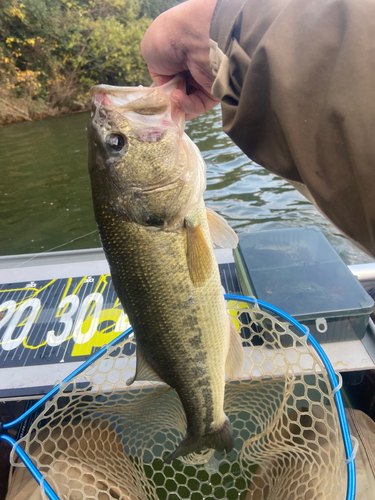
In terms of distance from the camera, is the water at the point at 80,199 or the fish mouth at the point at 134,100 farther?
the water at the point at 80,199

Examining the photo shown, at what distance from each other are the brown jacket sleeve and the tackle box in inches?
41.8

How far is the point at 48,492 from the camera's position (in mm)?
1339

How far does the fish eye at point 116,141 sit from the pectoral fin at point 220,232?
48 cm

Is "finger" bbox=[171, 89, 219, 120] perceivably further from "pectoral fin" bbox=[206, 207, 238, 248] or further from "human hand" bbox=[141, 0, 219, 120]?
"pectoral fin" bbox=[206, 207, 238, 248]

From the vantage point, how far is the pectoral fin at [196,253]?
1391 mm

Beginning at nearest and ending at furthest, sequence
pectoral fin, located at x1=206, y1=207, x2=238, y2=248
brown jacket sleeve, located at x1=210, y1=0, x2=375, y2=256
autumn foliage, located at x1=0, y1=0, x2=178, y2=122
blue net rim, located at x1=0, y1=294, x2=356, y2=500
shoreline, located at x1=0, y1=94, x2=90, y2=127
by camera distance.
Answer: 1. brown jacket sleeve, located at x1=210, y1=0, x2=375, y2=256
2. blue net rim, located at x1=0, y1=294, x2=356, y2=500
3. pectoral fin, located at x1=206, y1=207, x2=238, y2=248
4. shoreline, located at x1=0, y1=94, x2=90, y2=127
5. autumn foliage, located at x1=0, y1=0, x2=178, y2=122

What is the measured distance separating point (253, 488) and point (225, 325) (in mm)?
1255

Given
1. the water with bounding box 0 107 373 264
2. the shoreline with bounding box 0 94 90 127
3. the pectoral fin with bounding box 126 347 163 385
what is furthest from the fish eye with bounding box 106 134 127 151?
the shoreline with bounding box 0 94 90 127

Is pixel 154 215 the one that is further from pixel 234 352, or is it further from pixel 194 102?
pixel 234 352

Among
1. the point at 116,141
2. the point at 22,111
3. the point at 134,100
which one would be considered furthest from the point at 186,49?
the point at 22,111

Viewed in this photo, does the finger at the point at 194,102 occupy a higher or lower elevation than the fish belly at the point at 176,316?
higher

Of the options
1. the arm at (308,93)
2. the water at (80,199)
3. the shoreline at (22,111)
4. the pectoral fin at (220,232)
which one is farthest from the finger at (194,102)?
the shoreline at (22,111)

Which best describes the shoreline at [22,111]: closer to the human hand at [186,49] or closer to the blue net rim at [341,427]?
the human hand at [186,49]

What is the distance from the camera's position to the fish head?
4.33ft
